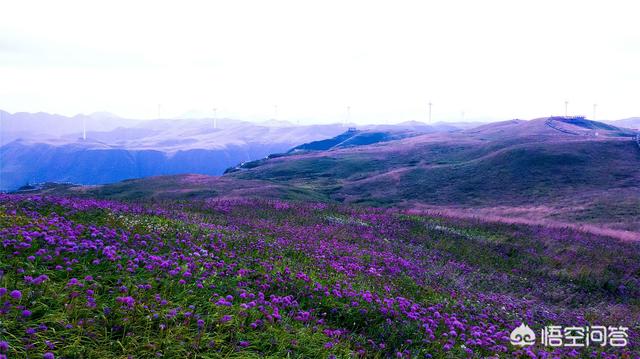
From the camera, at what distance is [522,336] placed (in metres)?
9.36

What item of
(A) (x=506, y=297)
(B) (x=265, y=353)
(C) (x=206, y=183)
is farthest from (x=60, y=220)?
(C) (x=206, y=183)

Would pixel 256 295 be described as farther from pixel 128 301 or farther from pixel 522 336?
pixel 522 336

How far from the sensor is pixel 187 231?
12.5 metres

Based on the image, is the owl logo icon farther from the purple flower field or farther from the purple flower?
the purple flower

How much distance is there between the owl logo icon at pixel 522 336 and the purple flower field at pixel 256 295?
185 mm

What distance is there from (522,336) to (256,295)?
225 inches

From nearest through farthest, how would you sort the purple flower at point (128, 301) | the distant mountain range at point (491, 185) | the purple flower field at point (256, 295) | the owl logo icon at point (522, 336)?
the purple flower field at point (256, 295), the purple flower at point (128, 301), the owl logo icon at point (522, 336), the distant mountain range at point (491, 185)

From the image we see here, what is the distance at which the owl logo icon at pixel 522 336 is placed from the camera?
29.1ft

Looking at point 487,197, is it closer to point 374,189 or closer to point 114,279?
point 374,189

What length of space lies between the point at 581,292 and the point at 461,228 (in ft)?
34.3

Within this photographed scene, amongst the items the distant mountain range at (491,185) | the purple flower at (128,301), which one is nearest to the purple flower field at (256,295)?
the purple flower at (128,301)

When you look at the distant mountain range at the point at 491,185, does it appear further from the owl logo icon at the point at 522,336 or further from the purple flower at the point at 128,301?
the purple flower at the point at 128,301

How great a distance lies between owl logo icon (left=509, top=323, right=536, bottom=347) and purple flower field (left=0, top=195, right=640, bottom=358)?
19 cm

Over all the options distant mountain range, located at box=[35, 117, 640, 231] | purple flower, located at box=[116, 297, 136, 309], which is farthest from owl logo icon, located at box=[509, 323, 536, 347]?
distant mountain range, located at box=[35, 117, 640, 231]
